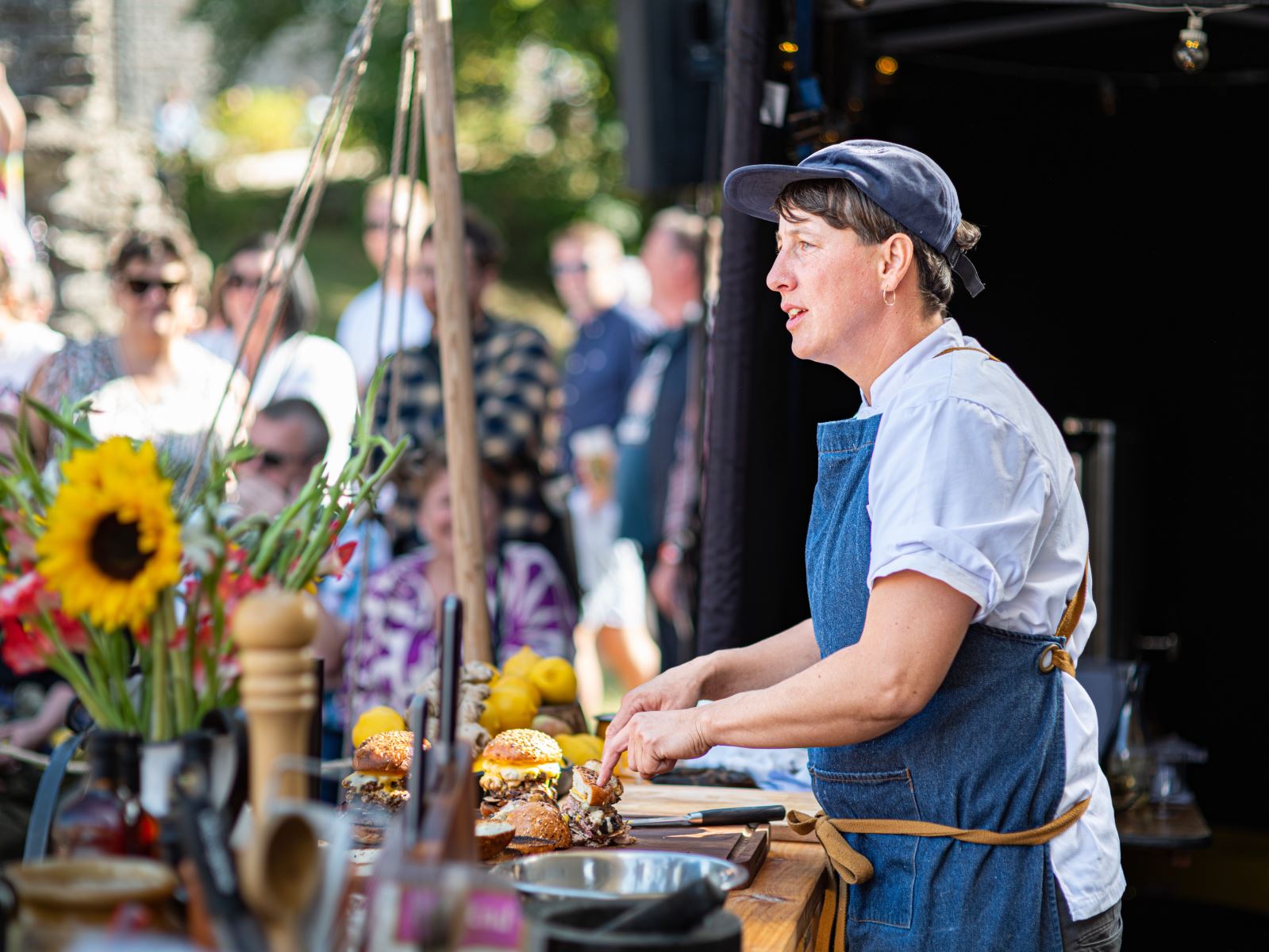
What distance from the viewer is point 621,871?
59.0 inches

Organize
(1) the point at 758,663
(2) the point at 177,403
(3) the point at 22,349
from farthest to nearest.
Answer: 1. (3) the point at 22,349
2. (2) the point at 177,403
3. (1) the point at 758,663

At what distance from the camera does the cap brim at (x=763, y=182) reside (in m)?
1.76

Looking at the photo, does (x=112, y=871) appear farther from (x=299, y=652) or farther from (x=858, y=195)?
(x=858, y=195)

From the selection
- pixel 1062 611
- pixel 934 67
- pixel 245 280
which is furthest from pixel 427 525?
pixel 1062 611

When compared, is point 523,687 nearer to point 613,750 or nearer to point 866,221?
point 613,750

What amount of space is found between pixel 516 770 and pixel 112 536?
2.62 ft

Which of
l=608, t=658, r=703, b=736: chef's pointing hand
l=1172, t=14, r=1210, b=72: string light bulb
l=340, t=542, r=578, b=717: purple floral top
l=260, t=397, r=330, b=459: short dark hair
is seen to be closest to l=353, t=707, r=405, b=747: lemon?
l=608, t=658, r=703, b=736: chef's pointing hand

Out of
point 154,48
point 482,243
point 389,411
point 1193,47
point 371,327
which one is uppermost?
point 154,48

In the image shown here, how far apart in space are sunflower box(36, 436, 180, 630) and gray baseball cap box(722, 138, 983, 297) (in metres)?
0.91

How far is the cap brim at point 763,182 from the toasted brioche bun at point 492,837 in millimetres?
862

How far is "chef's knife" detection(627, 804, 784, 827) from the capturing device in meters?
1.84

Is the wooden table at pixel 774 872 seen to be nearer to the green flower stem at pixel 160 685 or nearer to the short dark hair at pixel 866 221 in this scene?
the green flower stem at pixel 160 685

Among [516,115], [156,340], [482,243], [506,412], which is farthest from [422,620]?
[516,115]

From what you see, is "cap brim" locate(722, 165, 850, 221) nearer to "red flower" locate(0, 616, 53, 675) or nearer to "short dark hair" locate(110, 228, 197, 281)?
"red flower" locate(0, 616, 53, 675)
